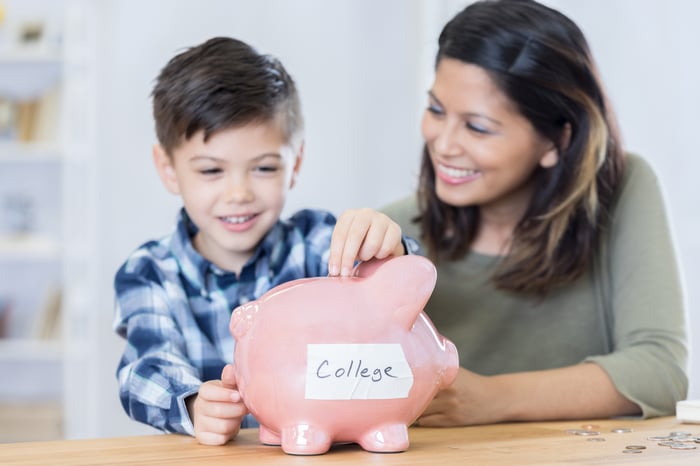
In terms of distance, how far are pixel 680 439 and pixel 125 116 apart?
3105 mm

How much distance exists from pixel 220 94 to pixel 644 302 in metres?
0.70

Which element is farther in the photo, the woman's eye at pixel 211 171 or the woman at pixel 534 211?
the woman at pixel 534 211

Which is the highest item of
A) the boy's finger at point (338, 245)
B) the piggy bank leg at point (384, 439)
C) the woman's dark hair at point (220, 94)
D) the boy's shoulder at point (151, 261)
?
the woman's dark hair at point (220, 94)

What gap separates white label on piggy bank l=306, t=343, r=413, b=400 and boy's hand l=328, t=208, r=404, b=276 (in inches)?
4.4

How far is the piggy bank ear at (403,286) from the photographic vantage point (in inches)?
34.9

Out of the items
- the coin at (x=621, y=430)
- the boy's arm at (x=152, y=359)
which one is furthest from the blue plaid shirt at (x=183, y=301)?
the coin at (x=621, y=430)

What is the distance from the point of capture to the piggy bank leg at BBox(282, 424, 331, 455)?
0.88 meters

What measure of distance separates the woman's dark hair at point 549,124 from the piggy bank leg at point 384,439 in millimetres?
742

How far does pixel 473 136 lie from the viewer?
1541mm

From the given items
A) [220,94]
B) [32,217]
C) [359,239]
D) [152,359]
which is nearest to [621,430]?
[359,239]

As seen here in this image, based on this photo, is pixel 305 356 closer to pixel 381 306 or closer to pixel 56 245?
pixel 381 306

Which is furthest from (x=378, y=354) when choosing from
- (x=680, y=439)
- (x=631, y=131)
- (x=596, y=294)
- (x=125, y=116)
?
(x=125, y=116)

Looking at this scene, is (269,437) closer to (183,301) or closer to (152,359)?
(152,359)

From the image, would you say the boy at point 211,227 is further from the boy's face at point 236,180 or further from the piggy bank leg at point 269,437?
the piggy bank leg at point 269,437
